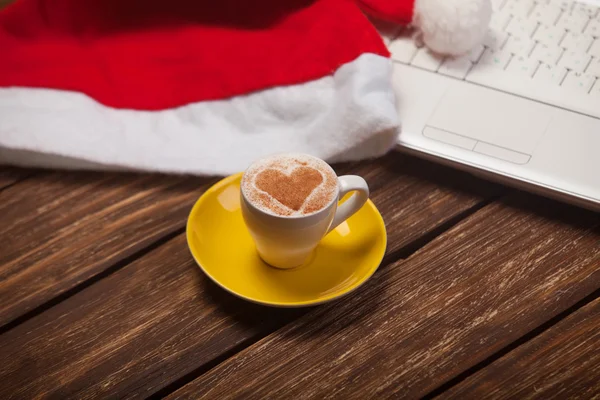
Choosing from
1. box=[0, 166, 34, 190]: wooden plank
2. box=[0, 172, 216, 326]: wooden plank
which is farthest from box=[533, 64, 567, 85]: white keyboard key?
box=[0, 166, 34, 190]: wooden plank

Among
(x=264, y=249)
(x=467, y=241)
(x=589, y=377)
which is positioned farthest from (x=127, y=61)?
(x=589, y=377)

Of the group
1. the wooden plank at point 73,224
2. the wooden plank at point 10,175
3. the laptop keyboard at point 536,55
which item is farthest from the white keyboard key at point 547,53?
the wooden plank at point 10,175

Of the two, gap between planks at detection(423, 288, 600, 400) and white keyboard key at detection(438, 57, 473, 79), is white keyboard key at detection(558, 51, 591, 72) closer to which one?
white keyboard key at detection(438, 57, 473, 79)

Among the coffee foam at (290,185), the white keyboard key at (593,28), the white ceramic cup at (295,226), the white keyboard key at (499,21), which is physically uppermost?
the white keyboard key at (593,28)

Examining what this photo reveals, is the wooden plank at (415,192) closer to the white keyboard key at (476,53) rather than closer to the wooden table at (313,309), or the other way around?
the wooden table at (313,309)

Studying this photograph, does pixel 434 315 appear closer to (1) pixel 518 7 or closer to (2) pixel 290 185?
(2) pixel 290 185

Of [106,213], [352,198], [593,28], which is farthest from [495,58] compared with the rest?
[106,213]

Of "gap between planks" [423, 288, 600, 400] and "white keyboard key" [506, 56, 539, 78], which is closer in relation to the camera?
"gap between planks" [423, 288, 600, 400]
